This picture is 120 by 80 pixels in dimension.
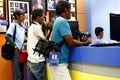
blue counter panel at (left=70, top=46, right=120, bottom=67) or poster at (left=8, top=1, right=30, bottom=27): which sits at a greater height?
poster at (left=8, top=1, right=30, bottom=27)

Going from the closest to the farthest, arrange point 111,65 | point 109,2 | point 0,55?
point 111,65 → point 0,55 → point 109,2

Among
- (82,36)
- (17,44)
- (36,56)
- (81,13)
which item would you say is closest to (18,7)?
(17,44)

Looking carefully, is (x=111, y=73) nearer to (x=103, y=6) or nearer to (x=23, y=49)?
(x=23, y=49)

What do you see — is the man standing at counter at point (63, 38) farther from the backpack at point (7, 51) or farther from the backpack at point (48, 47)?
the backpack at point (7, 51)

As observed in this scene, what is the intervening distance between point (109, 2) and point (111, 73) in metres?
3.98

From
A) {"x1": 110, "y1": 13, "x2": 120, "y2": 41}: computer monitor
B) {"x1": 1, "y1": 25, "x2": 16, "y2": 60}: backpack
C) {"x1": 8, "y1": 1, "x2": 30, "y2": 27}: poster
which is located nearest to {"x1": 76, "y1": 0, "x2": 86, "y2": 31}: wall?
{"x1": 8, "y1": 1, "x2": 30, "y2": 27}: poster

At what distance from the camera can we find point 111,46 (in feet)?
8.81

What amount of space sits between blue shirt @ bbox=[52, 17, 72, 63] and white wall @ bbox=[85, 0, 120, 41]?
3.58m

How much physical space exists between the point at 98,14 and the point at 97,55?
12.8 feet

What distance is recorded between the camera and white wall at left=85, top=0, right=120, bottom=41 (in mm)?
6355

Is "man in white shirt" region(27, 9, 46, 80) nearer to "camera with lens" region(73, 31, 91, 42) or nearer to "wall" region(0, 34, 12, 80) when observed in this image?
"camera with lens" region(73, 31, 91, 42)

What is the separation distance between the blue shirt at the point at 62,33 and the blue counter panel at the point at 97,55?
4.4 inches

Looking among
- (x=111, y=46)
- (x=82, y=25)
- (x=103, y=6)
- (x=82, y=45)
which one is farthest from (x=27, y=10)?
(x=111, y=46)

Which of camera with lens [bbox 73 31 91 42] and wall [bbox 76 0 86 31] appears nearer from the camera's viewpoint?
camera with lens [bbox 73 31 91 42]
